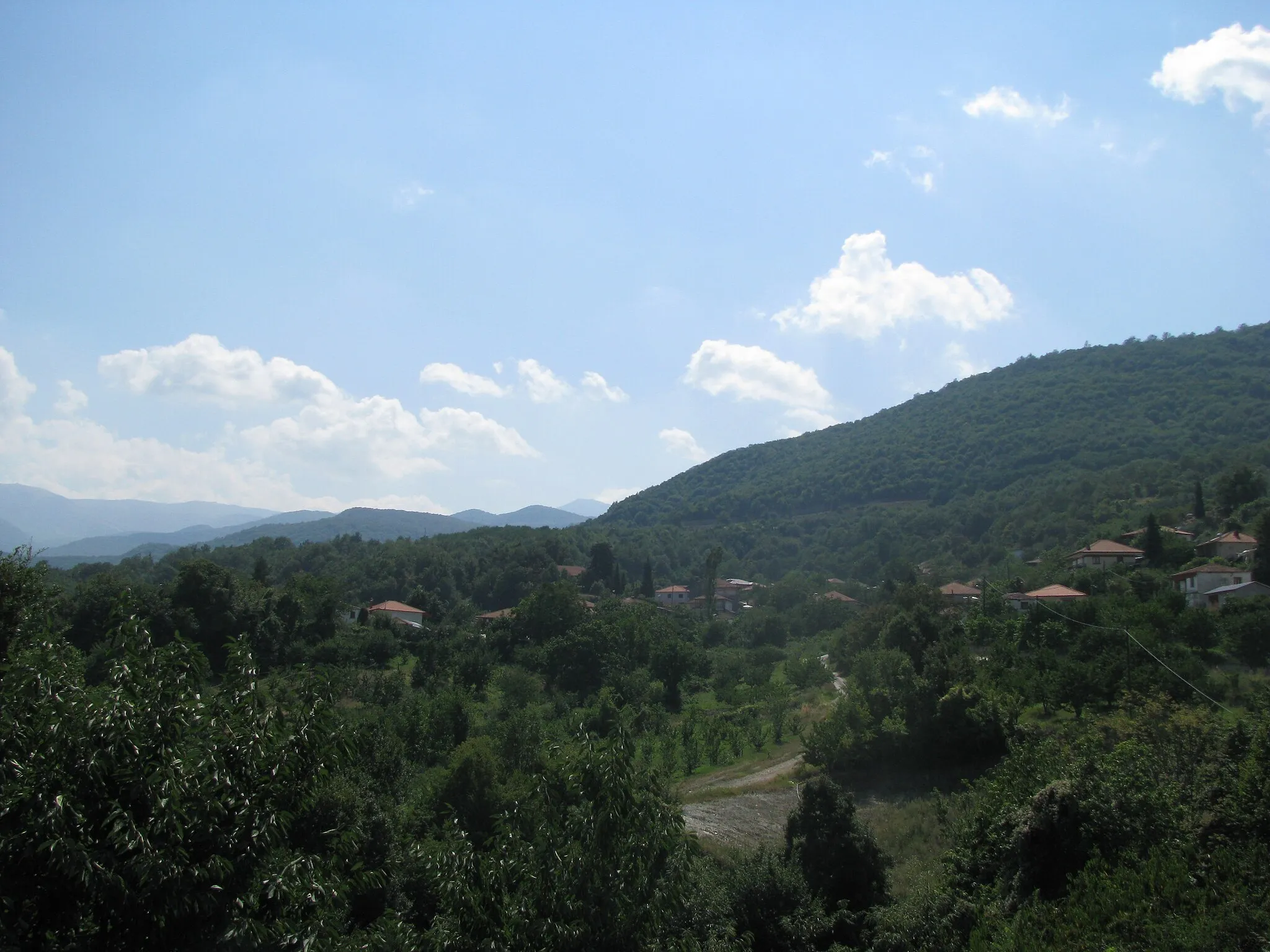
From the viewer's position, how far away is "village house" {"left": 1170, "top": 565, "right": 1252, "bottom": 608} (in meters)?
37.1

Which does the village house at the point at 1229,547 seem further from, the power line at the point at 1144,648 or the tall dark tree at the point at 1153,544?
the power line at the point at 1144,648

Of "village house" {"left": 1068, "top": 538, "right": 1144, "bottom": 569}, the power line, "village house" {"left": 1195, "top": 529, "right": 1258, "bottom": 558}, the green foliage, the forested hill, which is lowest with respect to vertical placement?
the power line

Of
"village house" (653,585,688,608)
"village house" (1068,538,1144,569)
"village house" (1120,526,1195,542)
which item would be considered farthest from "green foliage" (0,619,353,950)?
"village house" (653,585,688,608)

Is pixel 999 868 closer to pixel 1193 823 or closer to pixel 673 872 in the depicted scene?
pixel 1193 823

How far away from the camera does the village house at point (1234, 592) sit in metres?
34.2

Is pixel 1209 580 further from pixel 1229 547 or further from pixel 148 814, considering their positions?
pixel 148 814

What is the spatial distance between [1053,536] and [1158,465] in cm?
2175

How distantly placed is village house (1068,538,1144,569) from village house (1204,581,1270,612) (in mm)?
11929

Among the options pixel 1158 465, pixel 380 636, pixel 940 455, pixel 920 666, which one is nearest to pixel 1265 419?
pixel 1158 465

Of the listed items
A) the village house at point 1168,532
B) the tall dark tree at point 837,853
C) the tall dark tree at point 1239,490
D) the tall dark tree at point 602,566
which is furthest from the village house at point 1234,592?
the tall dark tree at point 602,566

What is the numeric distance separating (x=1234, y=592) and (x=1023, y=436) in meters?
85.6

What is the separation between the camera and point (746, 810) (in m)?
23.5

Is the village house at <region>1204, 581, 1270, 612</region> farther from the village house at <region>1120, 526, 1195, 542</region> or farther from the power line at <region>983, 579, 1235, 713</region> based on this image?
the village house at <region>1120, 526, 1195, 542</region>

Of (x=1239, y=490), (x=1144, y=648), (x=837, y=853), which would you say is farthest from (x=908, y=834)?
(x=1239, y=490)
